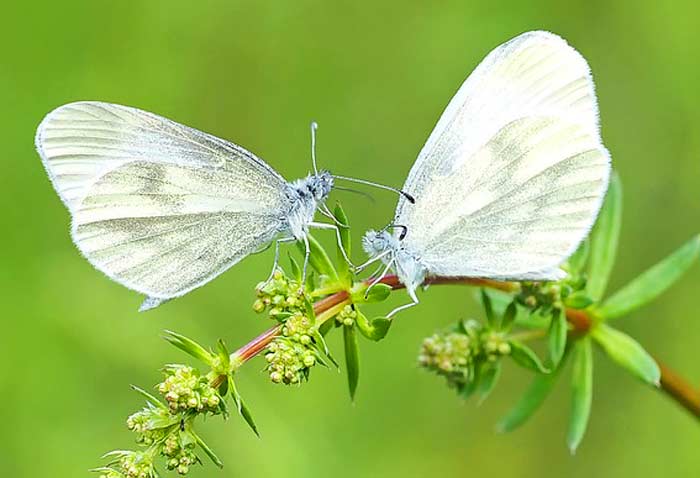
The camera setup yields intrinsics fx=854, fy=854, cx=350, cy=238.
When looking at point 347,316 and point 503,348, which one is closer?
point 347,316

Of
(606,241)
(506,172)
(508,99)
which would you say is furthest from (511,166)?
(606,241)

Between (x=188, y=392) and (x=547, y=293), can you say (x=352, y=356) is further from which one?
(x=547, y=293)

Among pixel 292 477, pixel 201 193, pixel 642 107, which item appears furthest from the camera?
pixel 642 107

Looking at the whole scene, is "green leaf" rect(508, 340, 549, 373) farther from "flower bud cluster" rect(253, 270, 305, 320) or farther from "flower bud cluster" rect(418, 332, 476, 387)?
"flower bud cluster" rect(253, 270, 305, 320)

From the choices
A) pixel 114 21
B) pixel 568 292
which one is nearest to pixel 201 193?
pixel 568 292

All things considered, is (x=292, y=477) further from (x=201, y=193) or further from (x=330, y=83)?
(x=330, y=83)

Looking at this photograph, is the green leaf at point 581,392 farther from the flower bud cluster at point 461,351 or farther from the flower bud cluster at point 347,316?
the flower bud cluster at point 347,316

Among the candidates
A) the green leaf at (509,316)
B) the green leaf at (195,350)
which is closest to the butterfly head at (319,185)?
the green leaf at (509,316)
